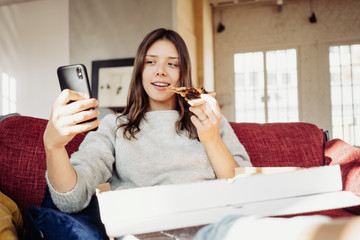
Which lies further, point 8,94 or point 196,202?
point 8,94

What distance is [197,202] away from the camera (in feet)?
1.65

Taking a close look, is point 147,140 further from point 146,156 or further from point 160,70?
point 160,70

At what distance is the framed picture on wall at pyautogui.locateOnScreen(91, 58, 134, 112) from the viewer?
160 inches

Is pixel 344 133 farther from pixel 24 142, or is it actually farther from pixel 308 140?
pixel 24 142

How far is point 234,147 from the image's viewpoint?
3.67ft

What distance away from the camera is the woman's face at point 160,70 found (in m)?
1.15

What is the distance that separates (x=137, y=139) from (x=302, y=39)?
533 centimetres

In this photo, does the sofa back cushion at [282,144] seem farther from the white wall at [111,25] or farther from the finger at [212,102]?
the white wall at [111,25]

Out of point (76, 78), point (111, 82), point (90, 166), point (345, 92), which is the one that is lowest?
point (90, 166)

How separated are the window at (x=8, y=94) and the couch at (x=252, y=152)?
13.2 feet

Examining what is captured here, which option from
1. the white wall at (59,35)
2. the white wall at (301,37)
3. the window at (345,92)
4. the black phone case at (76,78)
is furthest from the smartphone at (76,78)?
the window at (345,92)

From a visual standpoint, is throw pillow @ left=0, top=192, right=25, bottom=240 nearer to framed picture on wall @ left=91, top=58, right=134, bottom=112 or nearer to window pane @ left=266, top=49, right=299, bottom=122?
framed picture on wall @ left=91, top=58, right=134, bottom=112

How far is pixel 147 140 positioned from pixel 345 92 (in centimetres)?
542

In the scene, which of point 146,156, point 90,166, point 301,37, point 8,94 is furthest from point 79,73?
point 301,37
